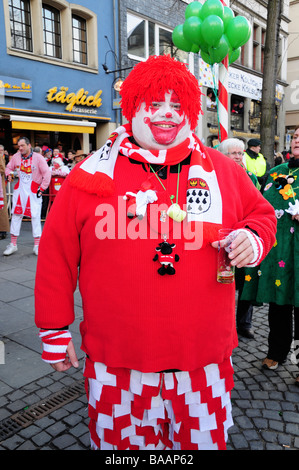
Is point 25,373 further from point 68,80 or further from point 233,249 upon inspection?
point 68,80

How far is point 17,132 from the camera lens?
11.1 m

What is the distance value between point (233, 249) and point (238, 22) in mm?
4374

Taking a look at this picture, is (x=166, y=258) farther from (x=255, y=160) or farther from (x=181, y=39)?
(x=255, y=160)

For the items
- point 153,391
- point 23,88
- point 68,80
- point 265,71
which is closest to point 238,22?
point 265,71

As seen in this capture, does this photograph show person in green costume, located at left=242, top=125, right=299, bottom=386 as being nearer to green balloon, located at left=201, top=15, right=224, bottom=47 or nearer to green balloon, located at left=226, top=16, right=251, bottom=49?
green balloon, located at left=201, top=15, right=224, bottom=47

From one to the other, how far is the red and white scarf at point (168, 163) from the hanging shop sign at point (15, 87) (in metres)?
9.81

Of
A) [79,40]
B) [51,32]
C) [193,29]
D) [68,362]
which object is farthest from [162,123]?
[79,40]

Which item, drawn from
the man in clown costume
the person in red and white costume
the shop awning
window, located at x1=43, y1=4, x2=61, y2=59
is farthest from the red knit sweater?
window, located at x1=43, y1=4, x2=61, y2=59

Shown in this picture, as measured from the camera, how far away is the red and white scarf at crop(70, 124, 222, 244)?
1487 millimetres

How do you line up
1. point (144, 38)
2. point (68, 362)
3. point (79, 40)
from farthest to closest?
point (144, 38)
point (79, 40)
point (68, 362)

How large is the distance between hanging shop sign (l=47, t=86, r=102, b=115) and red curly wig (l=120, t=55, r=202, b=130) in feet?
34.4

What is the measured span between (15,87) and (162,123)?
10.1 m

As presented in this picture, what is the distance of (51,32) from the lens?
37.7ft

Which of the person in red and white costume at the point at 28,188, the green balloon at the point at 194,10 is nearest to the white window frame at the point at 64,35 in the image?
the person in red and white costume at the point at 28,188
